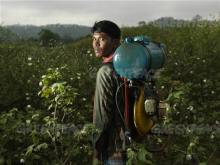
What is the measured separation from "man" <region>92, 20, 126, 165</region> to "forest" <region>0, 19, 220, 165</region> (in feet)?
0.35

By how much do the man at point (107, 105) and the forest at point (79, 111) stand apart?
0.11m

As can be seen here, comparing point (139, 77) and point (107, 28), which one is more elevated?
point (107, 28)

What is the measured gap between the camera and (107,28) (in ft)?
6.41

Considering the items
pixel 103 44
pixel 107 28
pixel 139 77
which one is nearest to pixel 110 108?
pixel 139 77

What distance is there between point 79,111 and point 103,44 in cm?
216

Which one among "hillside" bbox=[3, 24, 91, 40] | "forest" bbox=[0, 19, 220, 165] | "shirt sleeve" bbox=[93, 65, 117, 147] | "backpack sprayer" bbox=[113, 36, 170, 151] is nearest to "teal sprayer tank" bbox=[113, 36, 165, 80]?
"backpack sprayer" bbox=[113, 36, 170, 151]

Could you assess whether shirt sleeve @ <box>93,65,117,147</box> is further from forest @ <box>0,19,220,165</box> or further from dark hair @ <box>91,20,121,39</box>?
dark hair @ <box>91,20,121,39</box>

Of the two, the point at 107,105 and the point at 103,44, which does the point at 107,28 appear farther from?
the point at 107,105

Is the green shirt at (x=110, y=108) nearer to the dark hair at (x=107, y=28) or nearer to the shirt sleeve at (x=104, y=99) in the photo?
the shirt sleeve at (x=104, y=99)

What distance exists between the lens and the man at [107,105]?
70.3 inches

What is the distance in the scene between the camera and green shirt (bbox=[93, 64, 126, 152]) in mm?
1781

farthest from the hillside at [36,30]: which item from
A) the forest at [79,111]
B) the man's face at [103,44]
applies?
the man's face at [103,44]

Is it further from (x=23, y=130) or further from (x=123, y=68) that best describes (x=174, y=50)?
(x=123, y=68)

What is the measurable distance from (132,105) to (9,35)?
6.39 m
